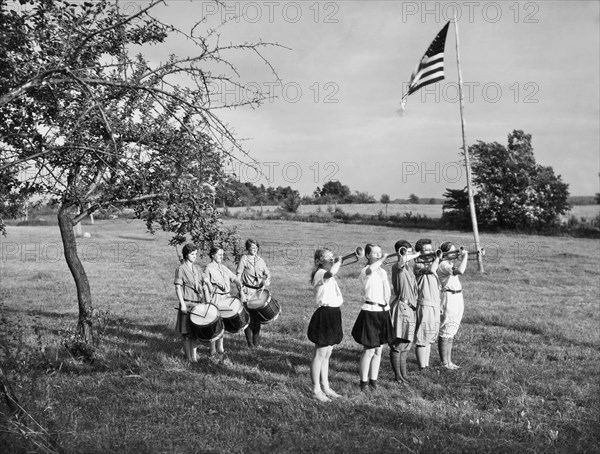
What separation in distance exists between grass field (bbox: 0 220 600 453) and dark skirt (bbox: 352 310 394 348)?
655 millimetres

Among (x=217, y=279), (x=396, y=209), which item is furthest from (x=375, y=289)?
(x=396, y=209)

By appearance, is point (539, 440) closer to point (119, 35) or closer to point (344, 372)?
point (344, 372)

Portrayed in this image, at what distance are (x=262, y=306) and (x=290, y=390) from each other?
2.51 m

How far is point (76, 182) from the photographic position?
8.59 meters

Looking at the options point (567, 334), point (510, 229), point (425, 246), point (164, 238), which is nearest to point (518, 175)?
point (510, 229)

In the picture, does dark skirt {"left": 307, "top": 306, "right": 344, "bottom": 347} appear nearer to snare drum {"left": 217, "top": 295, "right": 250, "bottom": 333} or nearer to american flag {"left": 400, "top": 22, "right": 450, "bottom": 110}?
snare drum {"left": 217, "top": 295, "right": 250, "bottom": 333}

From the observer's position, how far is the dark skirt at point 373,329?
7.71 metres

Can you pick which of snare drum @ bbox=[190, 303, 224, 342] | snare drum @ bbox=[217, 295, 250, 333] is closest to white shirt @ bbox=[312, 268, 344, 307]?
snare drum @ bbox=[190, 303, 224, 342]

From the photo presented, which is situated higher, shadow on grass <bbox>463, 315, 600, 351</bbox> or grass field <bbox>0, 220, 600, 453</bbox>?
grass field <bbox>0, 220, 600, 453</bbox>

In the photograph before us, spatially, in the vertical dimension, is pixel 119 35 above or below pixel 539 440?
above

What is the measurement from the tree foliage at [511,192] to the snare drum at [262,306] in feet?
126

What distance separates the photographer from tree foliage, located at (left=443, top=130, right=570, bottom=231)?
45062 millimetres

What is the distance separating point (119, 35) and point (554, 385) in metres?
7.23

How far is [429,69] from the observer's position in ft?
59.7
